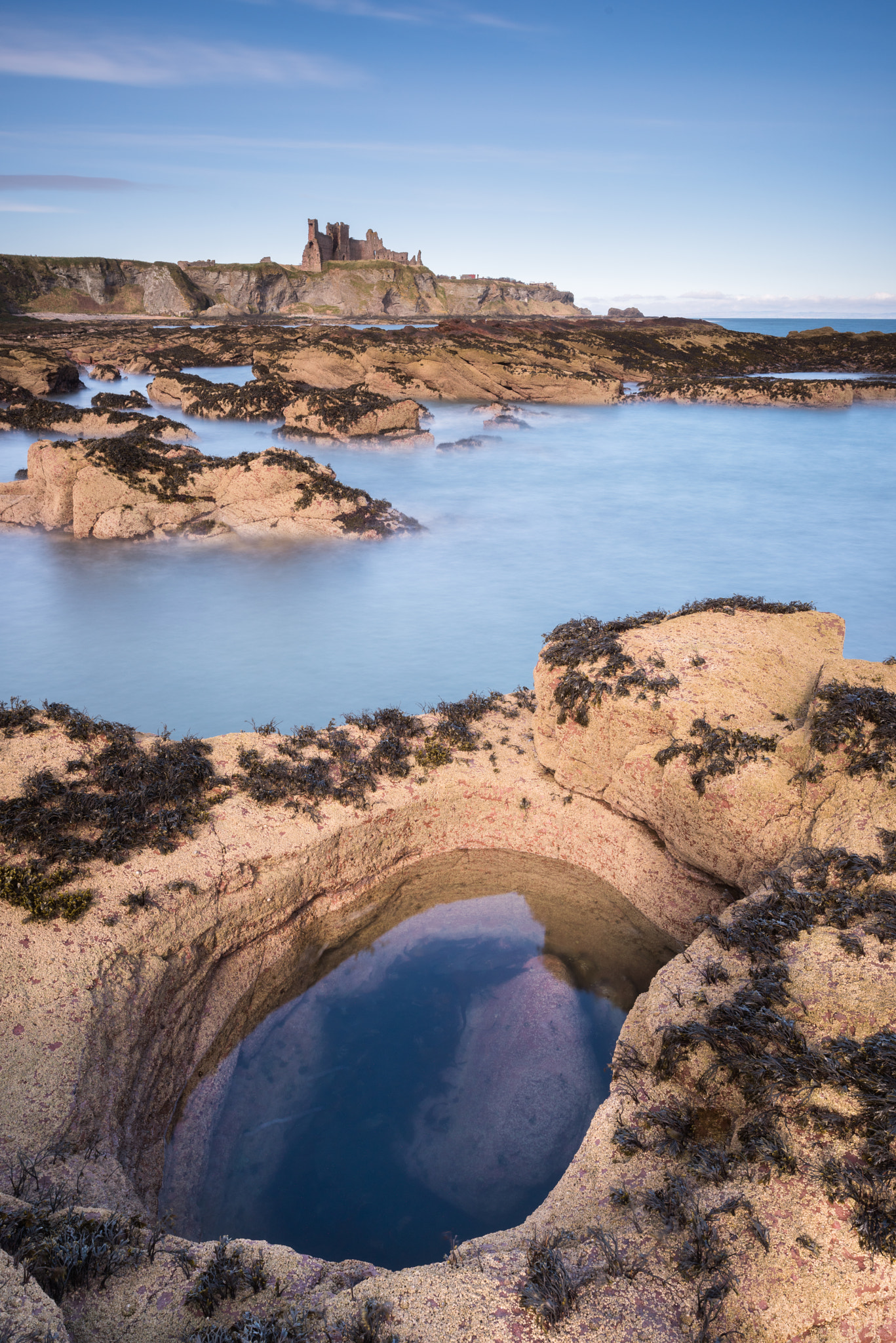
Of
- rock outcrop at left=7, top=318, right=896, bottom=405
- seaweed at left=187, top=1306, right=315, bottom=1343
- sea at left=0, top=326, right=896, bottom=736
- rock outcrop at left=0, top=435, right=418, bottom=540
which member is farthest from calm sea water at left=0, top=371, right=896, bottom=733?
rock outcrop at left=7, top=318, right=896, bottom=405

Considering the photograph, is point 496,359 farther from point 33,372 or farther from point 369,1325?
point 369,1325

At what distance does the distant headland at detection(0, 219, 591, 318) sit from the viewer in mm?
115312

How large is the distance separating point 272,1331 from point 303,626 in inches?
508

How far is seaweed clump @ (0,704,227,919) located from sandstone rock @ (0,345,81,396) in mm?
40297

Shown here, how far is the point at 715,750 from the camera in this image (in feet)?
24.4

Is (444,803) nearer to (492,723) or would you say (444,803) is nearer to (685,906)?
(492,723)

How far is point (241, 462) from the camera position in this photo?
19.7 meters

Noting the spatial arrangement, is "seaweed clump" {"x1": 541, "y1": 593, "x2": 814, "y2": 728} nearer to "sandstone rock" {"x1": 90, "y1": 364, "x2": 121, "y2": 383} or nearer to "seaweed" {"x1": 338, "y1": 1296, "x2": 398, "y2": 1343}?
"seaweed" {"x1": 338, "y1": 1296, "x2": 398, "y2": 1343}

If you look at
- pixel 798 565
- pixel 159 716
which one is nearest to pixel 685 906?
pixel 159 716

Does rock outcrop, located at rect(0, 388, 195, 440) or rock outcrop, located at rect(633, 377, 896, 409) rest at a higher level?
rock outcrop, located at rect(633, 377, 896, 409)

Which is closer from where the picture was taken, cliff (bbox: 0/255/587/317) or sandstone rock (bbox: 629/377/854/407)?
sandstone rock (bbox: 629/377/854/407)

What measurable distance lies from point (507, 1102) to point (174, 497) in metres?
17.9

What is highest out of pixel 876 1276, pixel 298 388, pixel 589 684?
pixel 298 388

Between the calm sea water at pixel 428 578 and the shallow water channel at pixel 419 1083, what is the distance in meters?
5.39
